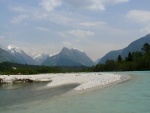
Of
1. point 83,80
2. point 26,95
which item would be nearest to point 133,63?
point 83,80

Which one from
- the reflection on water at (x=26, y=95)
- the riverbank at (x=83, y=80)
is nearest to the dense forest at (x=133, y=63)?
the riverbank at (x=83, y=80)

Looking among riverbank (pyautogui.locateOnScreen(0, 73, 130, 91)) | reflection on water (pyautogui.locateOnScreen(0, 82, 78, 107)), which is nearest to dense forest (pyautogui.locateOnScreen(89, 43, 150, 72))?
riverbank (pyautogui.locateOnScreen(0, 73, 130, 91))

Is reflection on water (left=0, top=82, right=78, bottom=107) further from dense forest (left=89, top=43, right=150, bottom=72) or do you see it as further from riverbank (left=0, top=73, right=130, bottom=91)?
dense forest (left=89, top=43, right=150, bottom=72)

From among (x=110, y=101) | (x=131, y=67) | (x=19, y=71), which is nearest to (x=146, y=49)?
(x=131, y=67)

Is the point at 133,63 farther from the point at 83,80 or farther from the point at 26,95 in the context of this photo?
the point at 26,95

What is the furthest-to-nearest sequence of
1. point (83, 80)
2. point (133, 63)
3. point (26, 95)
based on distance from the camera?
point (133, 63)
point (83, 80)
point (26, 95)

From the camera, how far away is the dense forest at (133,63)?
14012 centimetres

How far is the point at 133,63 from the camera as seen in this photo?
14738 cm

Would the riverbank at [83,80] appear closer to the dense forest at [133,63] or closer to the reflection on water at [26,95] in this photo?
the reflection on water at [26,95]

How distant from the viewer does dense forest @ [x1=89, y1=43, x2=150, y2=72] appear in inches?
5517

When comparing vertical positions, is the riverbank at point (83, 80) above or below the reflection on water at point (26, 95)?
above

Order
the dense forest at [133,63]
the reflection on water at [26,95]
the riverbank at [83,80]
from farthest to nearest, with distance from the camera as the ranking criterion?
1. the dense forest at [133,63]
2. the riverbank at [83,80]
3. the reflection on water at [26,95]

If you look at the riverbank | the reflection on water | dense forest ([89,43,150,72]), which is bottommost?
the reflection on water

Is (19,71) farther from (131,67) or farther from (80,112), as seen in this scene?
(80,112)
